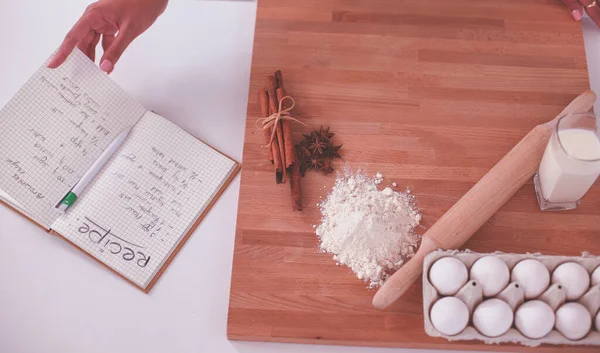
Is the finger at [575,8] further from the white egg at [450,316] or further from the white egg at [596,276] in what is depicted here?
the white egg at [450,316]

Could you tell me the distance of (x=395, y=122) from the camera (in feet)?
4.83

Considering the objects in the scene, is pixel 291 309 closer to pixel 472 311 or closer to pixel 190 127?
pixel 472 311

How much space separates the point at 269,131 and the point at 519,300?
71 centimetres

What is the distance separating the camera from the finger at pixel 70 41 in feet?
4.36

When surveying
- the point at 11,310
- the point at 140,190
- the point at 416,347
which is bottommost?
the point at 416,347

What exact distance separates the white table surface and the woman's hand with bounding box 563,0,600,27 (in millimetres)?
40

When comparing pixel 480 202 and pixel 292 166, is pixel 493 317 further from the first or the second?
pixel 292 166

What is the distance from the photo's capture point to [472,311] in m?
1.16

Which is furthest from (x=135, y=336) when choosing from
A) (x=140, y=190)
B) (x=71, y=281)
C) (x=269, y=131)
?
(x=269, y=131)

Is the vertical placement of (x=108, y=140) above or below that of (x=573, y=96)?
→ above

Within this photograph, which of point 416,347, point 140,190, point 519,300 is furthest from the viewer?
point 140,190

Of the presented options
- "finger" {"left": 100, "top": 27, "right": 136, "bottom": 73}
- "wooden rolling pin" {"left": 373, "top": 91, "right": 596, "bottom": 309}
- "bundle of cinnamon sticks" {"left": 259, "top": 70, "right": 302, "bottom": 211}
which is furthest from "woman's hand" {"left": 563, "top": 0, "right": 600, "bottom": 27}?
"finger" {"left": 100, "top": 27, "right": 136, "bottom": 73}

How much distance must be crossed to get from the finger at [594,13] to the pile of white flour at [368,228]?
795 mm

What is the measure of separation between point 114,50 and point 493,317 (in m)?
1.07
